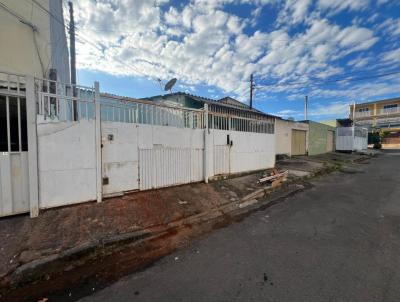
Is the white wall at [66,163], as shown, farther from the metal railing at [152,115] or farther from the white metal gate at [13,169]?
the metal railing at [152,115]

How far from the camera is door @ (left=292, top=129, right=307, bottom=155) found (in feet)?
55.4

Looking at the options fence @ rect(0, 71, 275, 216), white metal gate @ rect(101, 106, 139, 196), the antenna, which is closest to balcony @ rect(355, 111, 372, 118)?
fence @ rect(0, 71, 275, 216)

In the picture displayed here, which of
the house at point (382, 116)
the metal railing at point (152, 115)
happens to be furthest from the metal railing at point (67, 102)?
the house at point (382, 116)

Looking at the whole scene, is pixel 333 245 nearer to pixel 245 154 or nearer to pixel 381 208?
pixel 381 208

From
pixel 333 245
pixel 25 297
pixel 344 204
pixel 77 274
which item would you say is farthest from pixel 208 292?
pixel 344 204

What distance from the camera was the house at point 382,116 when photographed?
3850 cm

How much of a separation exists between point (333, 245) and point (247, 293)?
2043 millimetres

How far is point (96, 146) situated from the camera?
14.8 feet

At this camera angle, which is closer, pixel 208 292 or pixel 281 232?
pixel 208 292

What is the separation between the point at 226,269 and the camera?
274cm

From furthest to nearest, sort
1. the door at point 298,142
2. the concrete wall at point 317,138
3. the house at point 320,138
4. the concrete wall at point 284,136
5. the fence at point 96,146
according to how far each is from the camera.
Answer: the house at point 320,138 < the concrete wall at point 317,138 < the door at point 298,142 < the concrete wall at point 284,136 < the fence at point 96,146

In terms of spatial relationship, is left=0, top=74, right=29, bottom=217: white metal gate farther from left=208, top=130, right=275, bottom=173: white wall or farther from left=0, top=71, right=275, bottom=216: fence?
left=208, top=130, right=275, bottom=173: white wall

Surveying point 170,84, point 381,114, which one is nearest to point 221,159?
point 170,84

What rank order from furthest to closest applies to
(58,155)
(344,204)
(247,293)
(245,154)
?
(245,154) < (344,204) < (58,155) < (247,293)
